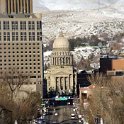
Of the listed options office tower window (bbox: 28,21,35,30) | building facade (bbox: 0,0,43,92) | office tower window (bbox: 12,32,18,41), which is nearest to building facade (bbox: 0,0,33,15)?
building facade (bbox: 0,0,43,92)

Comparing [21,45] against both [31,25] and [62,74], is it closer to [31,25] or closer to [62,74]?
[31,25]

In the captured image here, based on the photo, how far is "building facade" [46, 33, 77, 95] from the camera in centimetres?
13750

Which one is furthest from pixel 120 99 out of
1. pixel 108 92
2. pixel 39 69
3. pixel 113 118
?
pixel 39 69

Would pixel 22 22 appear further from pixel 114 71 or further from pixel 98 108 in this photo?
pixel 98 108

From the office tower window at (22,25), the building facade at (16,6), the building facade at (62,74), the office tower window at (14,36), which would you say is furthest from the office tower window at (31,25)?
the building facade at (62,74)

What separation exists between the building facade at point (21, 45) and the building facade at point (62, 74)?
13.1 meters

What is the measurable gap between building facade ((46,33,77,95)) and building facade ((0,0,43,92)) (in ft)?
42.9

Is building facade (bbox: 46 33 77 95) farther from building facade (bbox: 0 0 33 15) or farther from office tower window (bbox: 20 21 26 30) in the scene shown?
→ office tower window (bbox: 20 21 26 30)

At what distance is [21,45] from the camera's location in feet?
412

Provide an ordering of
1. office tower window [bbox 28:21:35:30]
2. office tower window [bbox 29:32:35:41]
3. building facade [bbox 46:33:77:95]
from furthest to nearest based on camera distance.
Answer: building facade [bbox 46:33:77:95]
office tower window [bbox 28:21:35:30]
office tower window [bbox 29:32:35:41]

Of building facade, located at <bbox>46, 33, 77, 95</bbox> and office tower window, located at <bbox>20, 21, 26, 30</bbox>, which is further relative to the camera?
building facade, located at <bbox>46, 33, 77, 95</bbox>

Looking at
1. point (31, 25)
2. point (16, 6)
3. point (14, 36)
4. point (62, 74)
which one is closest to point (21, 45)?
point (14, 36)

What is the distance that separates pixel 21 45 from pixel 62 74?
15015mm

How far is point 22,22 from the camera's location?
12538 cm
